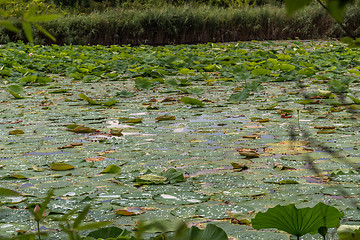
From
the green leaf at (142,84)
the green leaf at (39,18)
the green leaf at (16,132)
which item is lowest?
the green leaf at (142,84)

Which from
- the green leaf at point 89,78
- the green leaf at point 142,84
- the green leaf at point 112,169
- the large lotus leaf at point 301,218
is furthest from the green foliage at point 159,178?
the green leaf at point 89,78

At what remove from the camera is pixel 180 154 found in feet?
7.16

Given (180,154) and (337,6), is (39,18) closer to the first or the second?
(337,6)

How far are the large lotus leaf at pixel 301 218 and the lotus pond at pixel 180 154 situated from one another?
246mm

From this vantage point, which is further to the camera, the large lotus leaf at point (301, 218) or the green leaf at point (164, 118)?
the green leaf at point (164, 118)

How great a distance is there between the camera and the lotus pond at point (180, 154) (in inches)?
57.8

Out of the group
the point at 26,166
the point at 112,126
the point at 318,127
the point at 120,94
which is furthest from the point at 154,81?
the point at 26,166

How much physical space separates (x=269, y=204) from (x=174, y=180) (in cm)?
42

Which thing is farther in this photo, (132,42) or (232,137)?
(132,42)

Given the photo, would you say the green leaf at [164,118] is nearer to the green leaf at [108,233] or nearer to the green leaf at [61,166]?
the green leaf at [61,166]

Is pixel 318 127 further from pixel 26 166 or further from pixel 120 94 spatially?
pixel 120 94

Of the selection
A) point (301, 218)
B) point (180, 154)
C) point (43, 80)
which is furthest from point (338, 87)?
point (301, 218)

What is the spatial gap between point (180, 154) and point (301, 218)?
1.25m

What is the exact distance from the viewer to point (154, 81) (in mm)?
5062
